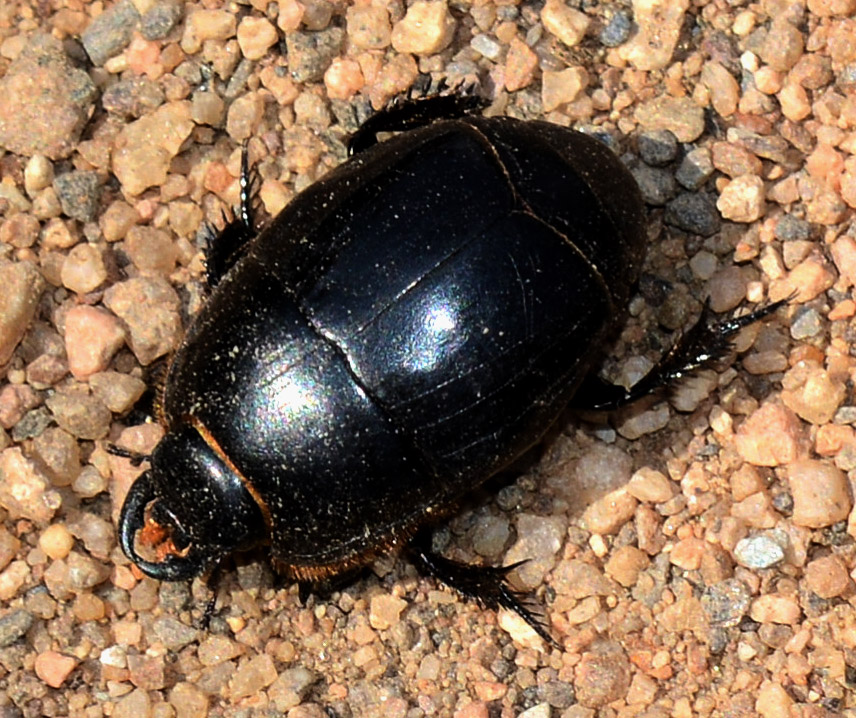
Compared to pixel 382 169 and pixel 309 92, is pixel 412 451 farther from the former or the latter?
pixel 309 92

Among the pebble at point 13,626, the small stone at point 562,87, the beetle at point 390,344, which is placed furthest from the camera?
the small stone at point 562,87

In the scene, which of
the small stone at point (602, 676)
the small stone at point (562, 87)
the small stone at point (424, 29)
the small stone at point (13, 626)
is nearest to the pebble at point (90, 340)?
the small stone at point (13, 626)

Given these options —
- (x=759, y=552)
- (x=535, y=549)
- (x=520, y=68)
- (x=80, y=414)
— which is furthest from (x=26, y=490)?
Result: (x=759, y=552)

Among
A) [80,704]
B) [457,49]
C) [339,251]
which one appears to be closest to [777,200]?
[457,49]

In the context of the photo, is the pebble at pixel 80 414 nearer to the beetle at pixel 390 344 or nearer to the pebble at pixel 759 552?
the beetle at pixel 390 344

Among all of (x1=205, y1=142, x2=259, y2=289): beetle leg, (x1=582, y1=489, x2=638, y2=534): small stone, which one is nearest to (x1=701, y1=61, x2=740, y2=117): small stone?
(x1=582, y1=489, x2=638, y2=534): small stone

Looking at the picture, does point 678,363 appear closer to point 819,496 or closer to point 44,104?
point 819,496
